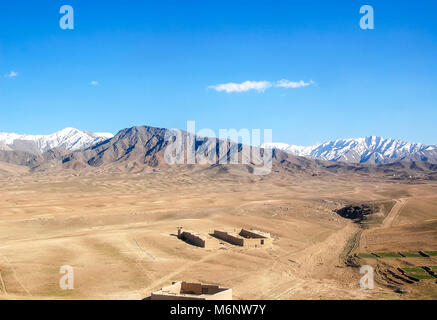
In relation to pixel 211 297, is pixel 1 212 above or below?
below

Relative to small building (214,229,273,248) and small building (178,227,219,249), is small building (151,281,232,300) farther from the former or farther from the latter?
small building (214,229,273,248)

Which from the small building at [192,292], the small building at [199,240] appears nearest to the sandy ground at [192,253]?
the small building at [199,240]

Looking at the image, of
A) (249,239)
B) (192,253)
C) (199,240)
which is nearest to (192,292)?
(192,253)

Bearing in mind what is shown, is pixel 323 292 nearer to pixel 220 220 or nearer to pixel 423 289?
pixel 423 289

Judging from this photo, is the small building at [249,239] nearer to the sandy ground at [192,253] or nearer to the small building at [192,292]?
the sandy ground at [192,253]

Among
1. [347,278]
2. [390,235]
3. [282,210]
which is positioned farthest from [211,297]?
[282,210]

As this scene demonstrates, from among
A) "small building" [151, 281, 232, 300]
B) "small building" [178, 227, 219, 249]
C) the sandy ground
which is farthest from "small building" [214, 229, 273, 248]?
"small building" [151, 281, 232, 300]

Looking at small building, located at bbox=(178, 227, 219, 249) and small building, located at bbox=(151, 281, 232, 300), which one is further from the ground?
small building, located at bbox=(151, 281, 232, 300)

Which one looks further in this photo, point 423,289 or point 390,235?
point 390,235

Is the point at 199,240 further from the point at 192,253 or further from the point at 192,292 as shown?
the point at 192,292
